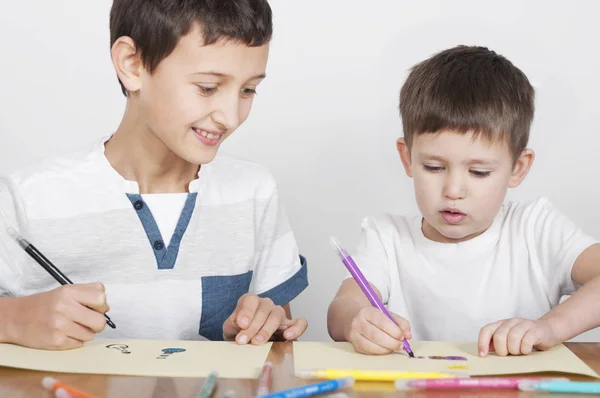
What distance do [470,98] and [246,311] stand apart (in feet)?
1.56

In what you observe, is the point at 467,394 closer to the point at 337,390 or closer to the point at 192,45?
Result: the point at 337,390

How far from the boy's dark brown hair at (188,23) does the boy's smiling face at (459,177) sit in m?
0.30

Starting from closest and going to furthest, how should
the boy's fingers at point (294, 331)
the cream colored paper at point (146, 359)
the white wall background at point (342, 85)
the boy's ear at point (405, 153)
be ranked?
the cream colored paper at point (146, 359)
the boy's fingers at point (294, 331)
the boy's ear at point (405, 153)
the white wall background at point (342, 85)

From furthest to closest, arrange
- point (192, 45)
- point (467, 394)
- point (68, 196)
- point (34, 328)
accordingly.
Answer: point (68, 196)
point (192, 45)
point (34, 328)
point (467, 394)

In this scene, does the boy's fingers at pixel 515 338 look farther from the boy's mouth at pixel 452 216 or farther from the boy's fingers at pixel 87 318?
the boy's fingers at pixel 87 318

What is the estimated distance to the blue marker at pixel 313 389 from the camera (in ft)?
2.48

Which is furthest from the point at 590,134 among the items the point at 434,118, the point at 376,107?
Result: the point at 434,118

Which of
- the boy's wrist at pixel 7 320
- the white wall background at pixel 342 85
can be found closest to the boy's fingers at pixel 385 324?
the boy's wrist at pixel 7 320

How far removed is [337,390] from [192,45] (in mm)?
553

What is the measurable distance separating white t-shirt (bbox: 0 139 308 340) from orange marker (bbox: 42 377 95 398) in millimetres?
438

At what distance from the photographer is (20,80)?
187 cm

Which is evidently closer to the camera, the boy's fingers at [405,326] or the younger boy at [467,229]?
the boy's fingers at [405,326]

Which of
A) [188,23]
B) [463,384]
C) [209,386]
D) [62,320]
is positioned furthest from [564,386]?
[188,23]

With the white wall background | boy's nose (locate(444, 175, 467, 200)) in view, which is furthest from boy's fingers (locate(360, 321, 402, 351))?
the white wall background
